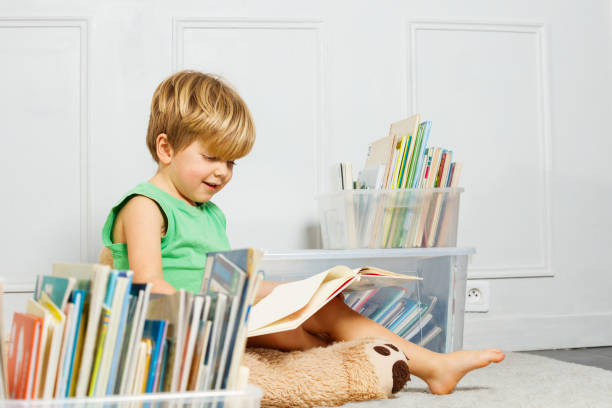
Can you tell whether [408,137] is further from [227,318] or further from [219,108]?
[227,318]

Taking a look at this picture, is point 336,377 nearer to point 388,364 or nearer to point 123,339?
point 388,364

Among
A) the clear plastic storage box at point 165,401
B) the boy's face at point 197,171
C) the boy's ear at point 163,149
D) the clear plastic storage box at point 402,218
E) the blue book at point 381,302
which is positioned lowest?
the blue book at point 381,302

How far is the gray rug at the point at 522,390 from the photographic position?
0.91m

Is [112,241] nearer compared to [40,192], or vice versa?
[112,241]

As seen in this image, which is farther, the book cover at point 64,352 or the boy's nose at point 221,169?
the boy's nose at point 221,169

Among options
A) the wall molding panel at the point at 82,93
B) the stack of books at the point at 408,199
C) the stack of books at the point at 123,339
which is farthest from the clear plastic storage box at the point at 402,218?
the stack of books at the point at 123,339

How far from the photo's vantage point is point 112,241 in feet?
3.53

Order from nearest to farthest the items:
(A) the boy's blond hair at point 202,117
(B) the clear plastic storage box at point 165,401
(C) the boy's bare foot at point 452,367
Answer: (B) the clear plastic storage box at point 165,401
(C) the boy's bare foot at point 452,367
(A) the boy's blond hair at point 202,117

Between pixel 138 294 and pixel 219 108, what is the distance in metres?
0.59

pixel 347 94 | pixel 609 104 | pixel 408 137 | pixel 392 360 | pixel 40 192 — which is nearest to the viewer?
pixel 392 360

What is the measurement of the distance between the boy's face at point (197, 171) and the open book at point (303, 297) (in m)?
0.23

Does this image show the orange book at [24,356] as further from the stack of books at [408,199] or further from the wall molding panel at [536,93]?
the wall molding panel at [536,93]

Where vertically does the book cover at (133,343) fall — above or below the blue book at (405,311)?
above

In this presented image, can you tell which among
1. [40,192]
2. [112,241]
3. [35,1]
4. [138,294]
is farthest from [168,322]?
[35,1]
